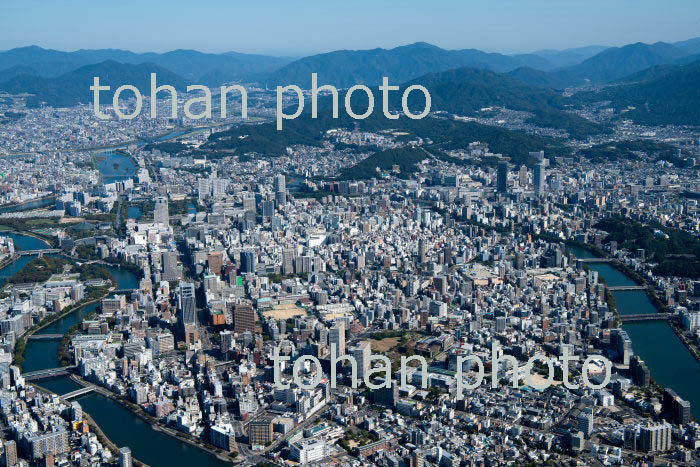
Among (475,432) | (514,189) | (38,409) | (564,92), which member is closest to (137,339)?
(38,409)

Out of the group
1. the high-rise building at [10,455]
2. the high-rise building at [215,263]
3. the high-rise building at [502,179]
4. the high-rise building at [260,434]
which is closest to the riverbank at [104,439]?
the high-rise building at [10,455]

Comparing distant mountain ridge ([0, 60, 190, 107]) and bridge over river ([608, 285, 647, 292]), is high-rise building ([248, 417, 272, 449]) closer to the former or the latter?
bridge over river ([608, 285, 647, 292])

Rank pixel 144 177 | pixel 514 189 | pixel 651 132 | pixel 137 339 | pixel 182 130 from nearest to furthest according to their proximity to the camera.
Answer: pixel 137 339
pixel 514 189
pixel 144 177
pixel 651 132
pixel 182 130

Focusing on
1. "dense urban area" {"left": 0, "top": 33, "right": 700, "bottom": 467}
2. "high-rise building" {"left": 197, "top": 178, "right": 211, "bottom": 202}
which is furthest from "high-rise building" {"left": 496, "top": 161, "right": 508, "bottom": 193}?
"high-rise building" {"left": 197, "top": 178, "right": 211, "bottom": 202}

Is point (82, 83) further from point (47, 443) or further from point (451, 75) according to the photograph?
point (47, 443)

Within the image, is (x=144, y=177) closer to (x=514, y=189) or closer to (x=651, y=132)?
(x=514, y=189)

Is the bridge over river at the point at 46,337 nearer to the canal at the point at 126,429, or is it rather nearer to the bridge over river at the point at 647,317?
the canal at the point at 126,429
